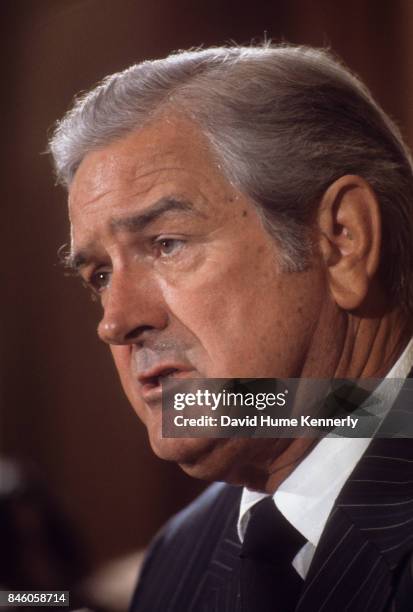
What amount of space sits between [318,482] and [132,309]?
0.89 ft

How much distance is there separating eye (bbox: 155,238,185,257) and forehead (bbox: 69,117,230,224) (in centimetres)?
5

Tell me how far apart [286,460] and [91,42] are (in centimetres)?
57

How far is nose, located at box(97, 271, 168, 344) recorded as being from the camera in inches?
31.5

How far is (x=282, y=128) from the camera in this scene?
795 millimetres

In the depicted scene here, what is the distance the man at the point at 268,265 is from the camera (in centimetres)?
78

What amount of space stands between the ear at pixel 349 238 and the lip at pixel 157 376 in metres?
0.18

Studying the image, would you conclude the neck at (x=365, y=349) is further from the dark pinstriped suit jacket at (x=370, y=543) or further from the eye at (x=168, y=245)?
the eye at (x=168, y=245)

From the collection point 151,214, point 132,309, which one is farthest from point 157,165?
point 132,309

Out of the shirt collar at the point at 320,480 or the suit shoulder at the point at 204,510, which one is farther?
the suit shoulder at the point at 204,510

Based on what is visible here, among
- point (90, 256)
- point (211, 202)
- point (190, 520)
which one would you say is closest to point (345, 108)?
point (211, 202)

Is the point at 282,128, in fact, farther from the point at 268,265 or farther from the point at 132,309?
the point at 132,309

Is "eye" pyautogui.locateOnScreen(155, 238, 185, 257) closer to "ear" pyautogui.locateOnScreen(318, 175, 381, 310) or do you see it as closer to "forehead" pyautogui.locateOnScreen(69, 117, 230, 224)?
"forehead" pyautogui.locateOnScreen(69, 117, 230, 224)

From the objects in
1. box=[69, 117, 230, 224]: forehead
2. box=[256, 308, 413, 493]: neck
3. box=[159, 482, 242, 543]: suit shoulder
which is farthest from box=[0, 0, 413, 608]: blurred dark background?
box=[256, 308, 413, 493]: neck

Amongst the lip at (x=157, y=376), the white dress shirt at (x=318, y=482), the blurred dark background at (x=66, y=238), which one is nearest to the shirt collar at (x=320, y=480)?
the white dress shirt at (x=318, y=482)
